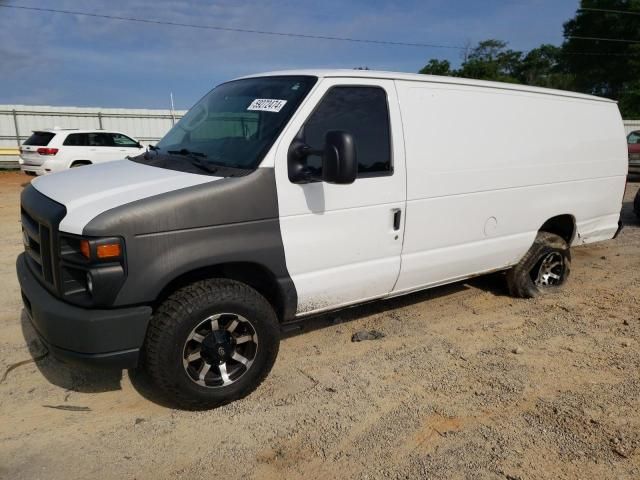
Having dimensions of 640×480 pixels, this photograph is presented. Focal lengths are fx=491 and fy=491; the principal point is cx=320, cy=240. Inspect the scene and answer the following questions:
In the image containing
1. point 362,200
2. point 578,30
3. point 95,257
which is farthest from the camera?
point 578,30

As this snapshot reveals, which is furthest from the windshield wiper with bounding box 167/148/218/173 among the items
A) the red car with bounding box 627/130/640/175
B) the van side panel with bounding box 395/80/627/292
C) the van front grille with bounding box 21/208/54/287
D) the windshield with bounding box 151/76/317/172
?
the red car with bounding box 627/130/640/175

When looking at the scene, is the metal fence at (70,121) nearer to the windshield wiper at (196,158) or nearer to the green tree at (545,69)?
the windshield wiper at (196,158)

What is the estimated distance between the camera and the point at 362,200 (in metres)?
3.52

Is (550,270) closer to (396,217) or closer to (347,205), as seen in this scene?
(396,217)

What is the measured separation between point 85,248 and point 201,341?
90cm

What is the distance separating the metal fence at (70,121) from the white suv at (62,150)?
21.7 ft

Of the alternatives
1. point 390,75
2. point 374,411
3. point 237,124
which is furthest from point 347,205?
point 374,411

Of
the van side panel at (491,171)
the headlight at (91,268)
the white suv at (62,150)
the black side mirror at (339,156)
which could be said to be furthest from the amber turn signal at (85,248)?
the white suv at (62,150)

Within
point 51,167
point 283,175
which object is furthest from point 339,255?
point 51,167

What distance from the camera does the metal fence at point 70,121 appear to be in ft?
66.3

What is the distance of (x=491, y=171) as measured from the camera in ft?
14.1

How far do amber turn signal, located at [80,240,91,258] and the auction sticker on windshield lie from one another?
1.50m

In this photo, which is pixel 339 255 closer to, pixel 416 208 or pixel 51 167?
pixel 416 208

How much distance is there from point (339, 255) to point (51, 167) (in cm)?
1282
